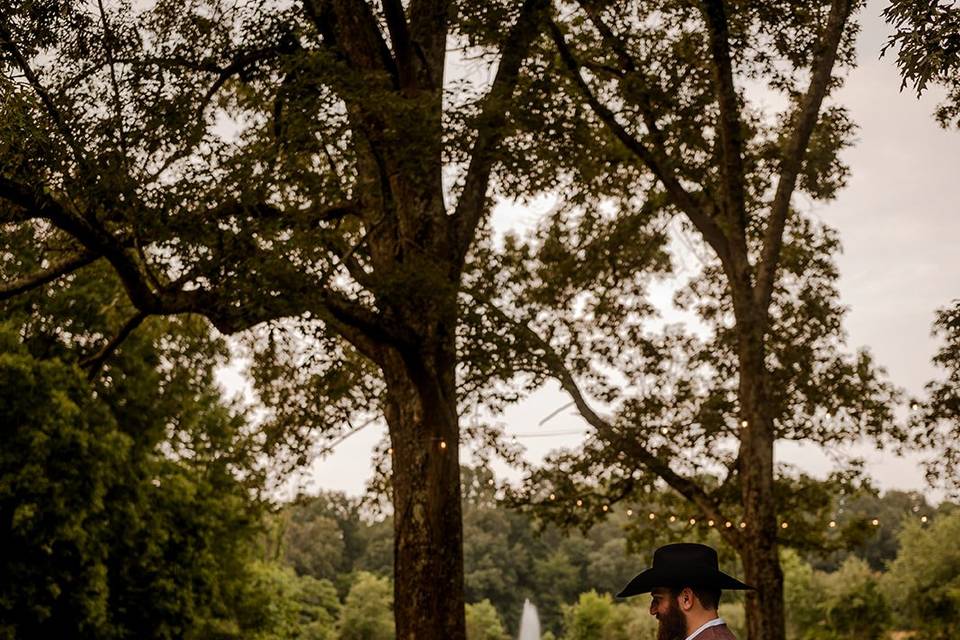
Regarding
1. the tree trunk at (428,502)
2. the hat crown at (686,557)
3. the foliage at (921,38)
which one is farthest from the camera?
the tree trunk at (428,502)

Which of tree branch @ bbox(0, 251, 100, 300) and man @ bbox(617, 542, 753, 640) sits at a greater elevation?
tree branch @ bbox(0, 251, 100, 300)

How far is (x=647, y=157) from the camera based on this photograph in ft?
49.6

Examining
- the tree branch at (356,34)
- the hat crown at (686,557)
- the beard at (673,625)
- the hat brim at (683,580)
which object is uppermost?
the tree branch at (356,34)

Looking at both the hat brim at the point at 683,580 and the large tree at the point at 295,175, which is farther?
the large tree at the point at 295,175

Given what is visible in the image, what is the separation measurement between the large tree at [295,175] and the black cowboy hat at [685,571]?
6.62m

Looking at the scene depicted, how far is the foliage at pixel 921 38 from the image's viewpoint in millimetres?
8320

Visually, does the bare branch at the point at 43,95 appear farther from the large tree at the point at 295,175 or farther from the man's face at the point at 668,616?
the man's face at the point at 668,616

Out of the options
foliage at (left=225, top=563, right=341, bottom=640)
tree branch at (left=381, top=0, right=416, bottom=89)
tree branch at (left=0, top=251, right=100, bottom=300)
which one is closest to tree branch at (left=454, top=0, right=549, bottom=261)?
tree branch at (left=381, top=0, right=416, bottom=89)

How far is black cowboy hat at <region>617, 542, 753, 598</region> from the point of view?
4.16m

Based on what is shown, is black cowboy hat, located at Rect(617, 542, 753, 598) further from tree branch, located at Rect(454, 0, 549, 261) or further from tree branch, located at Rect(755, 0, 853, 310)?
tree branch, located at Rect(755, 0, 853, 310)

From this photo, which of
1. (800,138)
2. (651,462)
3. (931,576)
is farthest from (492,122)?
(931,576)

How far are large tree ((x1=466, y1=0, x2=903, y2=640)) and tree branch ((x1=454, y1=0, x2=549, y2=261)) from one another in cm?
43

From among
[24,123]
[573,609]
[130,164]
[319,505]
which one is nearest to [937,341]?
[130,164]

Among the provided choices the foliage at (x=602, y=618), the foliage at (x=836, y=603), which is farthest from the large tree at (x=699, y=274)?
the foliage at (x=602, y=618)
